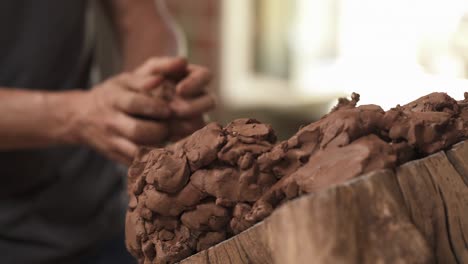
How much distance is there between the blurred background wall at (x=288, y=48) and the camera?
311 cm

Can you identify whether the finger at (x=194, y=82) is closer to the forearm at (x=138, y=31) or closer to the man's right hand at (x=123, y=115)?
the man's right hand at (x=123, y=115)

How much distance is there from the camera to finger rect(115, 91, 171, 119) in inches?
44.6

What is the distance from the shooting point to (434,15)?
8.49ft

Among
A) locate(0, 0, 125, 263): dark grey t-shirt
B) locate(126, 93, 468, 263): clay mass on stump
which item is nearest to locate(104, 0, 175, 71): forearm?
locate(0, 0, 125, 263): dark grey t-shirt

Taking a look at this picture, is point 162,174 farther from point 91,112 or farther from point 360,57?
point 360,57

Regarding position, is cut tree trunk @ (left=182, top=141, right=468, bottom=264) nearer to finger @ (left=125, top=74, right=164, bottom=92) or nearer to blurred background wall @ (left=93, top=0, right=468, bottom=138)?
finger @ (left=125, top=74, right=164, bottom=92)

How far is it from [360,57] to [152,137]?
2.27 m

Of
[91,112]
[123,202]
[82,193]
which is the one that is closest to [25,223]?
[82,193]

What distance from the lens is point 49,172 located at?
151 centimetres

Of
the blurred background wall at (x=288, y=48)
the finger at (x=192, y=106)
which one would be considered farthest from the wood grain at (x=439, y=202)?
the blurred background wall at (x=288, y=48)

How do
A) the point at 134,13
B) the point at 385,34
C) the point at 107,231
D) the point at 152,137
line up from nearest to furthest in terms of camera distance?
the point at 152,137
the point at 107,231
the point at 134,13
the point at 385,34

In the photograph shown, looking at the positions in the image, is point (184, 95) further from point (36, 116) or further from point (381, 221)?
point (381, 221)

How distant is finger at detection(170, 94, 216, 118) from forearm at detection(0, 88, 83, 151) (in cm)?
18

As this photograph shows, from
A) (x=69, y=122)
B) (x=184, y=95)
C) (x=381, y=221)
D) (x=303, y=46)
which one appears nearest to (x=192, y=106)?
(x=184, y=95)
